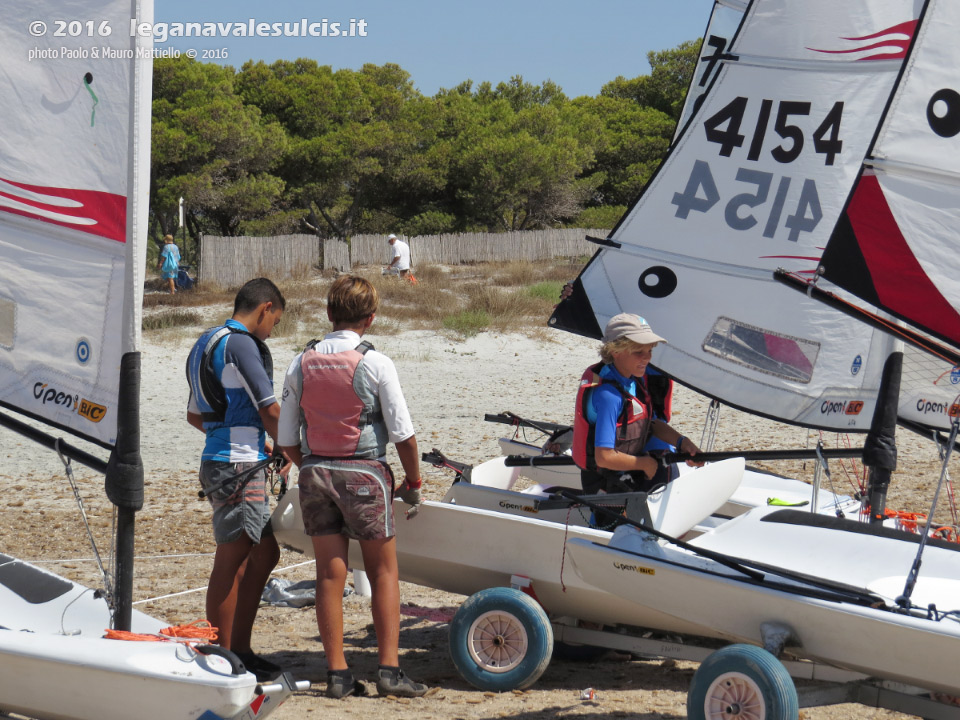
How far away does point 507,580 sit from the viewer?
14.7 ft

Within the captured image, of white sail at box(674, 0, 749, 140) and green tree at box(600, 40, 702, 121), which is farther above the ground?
green tree at box(600, 40, 702, 121)

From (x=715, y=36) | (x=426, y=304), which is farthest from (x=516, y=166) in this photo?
(x=715, y=36)

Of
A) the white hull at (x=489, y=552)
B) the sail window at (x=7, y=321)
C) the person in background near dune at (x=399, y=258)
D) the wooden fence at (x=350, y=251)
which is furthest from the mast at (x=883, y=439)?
the wooden fence at (x=350, y=251)

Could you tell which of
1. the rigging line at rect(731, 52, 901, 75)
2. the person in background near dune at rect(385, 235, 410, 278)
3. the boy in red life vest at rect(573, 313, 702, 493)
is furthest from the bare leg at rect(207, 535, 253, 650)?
the person in background near dune at rect(385, 235, 410, 278)

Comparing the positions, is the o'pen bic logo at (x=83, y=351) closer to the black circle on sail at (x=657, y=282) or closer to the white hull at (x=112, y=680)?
the white hull at (x=112, y=680)

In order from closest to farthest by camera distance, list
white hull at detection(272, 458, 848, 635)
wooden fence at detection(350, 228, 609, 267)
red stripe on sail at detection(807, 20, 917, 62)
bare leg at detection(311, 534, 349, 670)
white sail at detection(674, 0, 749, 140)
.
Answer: bare leg at detection(311, 534, 349, 670)
white hull at detection(272, 458, 848, 635)
red stripe on sail at detection(807, 20, 917, 62)
white sail at detection(674, 0, 749, 140)
wooden fence at detection(350, 228, 609, 267)

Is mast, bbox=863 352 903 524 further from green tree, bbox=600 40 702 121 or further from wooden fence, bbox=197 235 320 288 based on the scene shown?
green tree, bbox=600 40 702 121

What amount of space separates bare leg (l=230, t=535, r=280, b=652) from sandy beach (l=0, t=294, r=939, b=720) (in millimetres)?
307

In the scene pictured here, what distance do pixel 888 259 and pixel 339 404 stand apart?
2.19 meters

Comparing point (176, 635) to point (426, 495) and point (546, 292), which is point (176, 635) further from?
point (546, 292)

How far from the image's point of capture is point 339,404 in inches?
155

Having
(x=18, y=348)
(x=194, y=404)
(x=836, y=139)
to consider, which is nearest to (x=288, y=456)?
(x=194, y=404)

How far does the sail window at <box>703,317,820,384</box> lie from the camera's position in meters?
5.77

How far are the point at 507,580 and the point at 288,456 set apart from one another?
3.53ft
